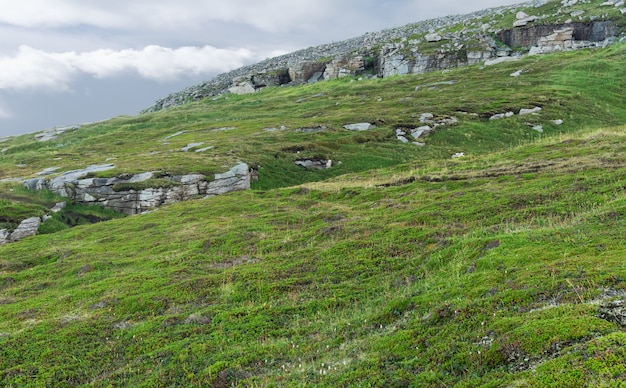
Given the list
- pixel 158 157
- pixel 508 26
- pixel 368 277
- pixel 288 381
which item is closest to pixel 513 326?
pixel 288 381

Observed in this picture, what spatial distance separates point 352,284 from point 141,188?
137 feet

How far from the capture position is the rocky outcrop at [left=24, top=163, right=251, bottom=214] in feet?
170

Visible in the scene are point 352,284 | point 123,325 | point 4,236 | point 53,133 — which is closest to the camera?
point 123,325

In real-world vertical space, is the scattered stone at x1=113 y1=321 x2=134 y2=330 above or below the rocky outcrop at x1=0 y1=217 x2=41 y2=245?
below

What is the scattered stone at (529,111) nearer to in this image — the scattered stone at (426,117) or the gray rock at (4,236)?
the scattered stone at (426,117)

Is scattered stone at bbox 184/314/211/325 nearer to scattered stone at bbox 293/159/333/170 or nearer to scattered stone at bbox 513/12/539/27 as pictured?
scattered stone at bbox 293/159/333/170

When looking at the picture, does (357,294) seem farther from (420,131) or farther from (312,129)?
(312,129)

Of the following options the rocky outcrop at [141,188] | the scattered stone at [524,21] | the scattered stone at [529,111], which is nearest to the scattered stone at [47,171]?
the rocky outcrop at [141,188]

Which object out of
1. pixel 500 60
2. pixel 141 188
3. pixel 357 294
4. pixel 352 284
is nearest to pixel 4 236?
pixel 141 188

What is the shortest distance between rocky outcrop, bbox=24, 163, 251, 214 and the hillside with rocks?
11750 cm

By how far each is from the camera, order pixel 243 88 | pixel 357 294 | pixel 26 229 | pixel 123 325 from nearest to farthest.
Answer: pixel 357 294 → pixel 123 325 → pixel 26 229 → pixel 243 88

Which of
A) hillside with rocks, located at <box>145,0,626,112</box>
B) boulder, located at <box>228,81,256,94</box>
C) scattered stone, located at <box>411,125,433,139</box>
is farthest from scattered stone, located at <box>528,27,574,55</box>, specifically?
boulder, located at <box>228,81,256,94</box>

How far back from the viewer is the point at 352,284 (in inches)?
702

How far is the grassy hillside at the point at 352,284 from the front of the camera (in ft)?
31.9
